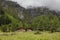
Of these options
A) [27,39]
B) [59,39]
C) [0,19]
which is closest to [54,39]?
[59,39]

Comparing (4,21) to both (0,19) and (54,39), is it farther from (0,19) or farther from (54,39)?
→ (54,39)

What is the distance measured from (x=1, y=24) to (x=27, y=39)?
226 ft

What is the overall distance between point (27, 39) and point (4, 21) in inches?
2731

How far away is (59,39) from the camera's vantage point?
620 inches

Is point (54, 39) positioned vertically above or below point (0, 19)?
above

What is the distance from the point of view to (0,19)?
82500mm

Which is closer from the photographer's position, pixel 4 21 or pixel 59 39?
pixel 59 39

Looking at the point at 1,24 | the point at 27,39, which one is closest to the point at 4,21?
the point at 1,24

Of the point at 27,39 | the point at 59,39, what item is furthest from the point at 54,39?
the point at 27,39

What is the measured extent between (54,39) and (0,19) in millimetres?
68770

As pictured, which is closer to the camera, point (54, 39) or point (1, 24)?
point (54, 39)

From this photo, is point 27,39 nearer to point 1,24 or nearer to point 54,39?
point 54,39

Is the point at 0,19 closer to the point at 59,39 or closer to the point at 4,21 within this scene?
the point at 4,21

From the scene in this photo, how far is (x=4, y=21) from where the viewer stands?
83688 millimetres
